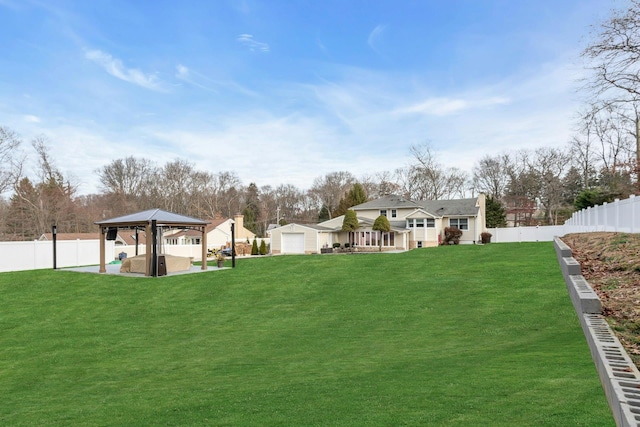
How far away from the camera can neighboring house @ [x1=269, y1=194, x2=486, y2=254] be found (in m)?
41.1

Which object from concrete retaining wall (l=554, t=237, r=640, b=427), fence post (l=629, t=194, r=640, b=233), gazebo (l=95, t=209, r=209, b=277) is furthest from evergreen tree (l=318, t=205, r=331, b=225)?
concrete retaining wall (l=554, t=237, r=640, b=427)

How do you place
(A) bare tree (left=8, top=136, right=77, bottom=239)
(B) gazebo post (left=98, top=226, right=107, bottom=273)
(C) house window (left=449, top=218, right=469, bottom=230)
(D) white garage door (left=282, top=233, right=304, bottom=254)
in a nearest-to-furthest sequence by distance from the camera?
1. (B) gazebo post (left=98, top=226, right=107, bottom=273)
2. (D) white garage door (left=282, top=233, right=304, bottom=254)
3. (C) house window (left=449, top=218, right=469, bottom=230)
4. (A) bare tree (left=8, top=136, right=77, bottom=239)

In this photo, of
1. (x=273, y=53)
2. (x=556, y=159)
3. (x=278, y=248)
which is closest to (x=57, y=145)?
(x=278, y=248)

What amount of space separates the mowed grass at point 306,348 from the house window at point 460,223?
23.9 metres

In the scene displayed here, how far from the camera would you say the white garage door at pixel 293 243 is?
41688 mm

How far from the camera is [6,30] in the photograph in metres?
20.9

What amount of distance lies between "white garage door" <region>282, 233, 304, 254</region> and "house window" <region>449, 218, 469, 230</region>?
49.4 feet

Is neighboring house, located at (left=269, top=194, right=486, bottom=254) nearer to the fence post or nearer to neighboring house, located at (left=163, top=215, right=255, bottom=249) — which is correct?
neighboring house, located at (left=163, top=215, right=255, bottom=249)

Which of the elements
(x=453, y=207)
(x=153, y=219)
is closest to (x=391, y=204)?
(x=453, y=207)

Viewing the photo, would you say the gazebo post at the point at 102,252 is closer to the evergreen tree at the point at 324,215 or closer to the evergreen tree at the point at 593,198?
the evergreen tree at the point at 593,198

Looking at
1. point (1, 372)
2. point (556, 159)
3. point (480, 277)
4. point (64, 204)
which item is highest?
point (556, 159)

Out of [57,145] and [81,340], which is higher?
[57,145]

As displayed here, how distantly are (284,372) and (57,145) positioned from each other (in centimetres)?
4645

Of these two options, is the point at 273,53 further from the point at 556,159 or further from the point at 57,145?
the point at 556,159
